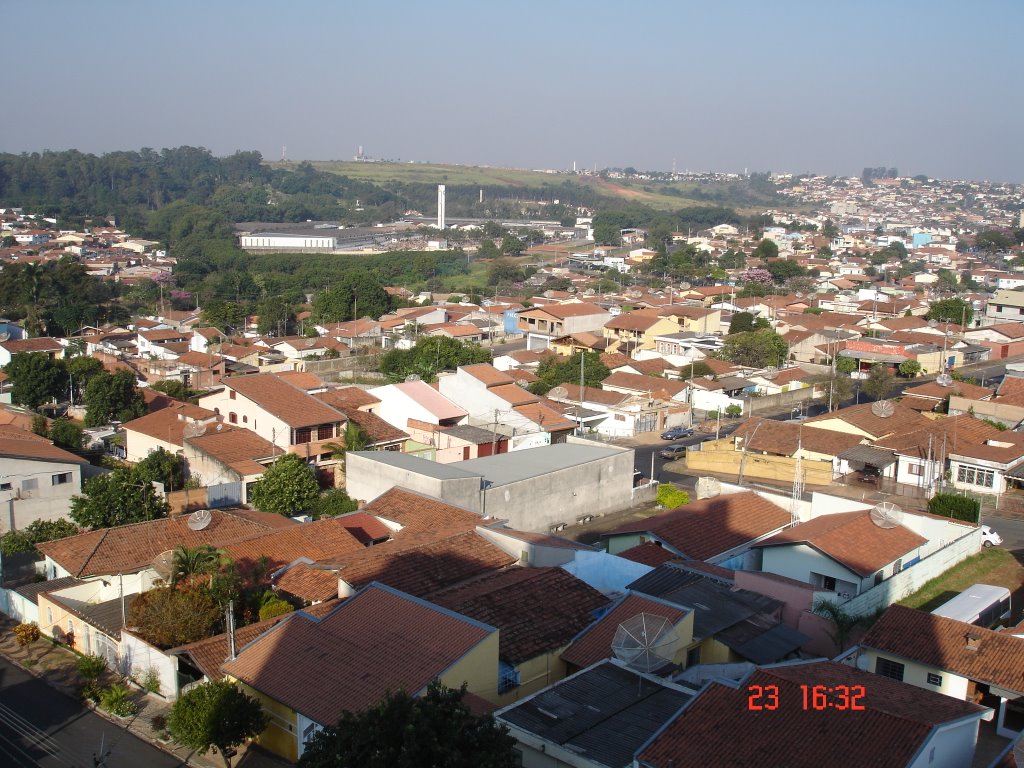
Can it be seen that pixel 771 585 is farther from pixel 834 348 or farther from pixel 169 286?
pixel 169 286

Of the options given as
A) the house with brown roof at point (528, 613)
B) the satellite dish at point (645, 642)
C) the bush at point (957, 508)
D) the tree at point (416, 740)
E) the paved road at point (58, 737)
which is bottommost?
the paved road at point (58, 737)

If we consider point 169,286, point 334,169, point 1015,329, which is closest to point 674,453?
point 1015,329

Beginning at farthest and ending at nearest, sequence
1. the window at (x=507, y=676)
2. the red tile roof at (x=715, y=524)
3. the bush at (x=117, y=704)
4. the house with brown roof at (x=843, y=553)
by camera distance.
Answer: the red tile roof at (x=715, y=524), the house with brown roof at (x=843, y=553), the bush at (x=117, y=704), the window at (x=507, y=676)

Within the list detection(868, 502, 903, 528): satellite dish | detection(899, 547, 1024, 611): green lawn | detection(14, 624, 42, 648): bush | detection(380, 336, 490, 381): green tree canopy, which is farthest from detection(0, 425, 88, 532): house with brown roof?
detection(899, 547, 1024, 611): green lawn

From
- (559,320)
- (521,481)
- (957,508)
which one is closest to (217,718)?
(521,481)

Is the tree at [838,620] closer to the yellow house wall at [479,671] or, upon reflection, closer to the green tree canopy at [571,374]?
the yellow house wall at [479,671]

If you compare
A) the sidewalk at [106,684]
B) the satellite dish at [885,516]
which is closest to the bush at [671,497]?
the satellite dish at [885,516]

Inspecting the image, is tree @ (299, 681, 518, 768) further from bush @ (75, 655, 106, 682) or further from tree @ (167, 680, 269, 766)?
bush @ (75, 655, 106, 682)
